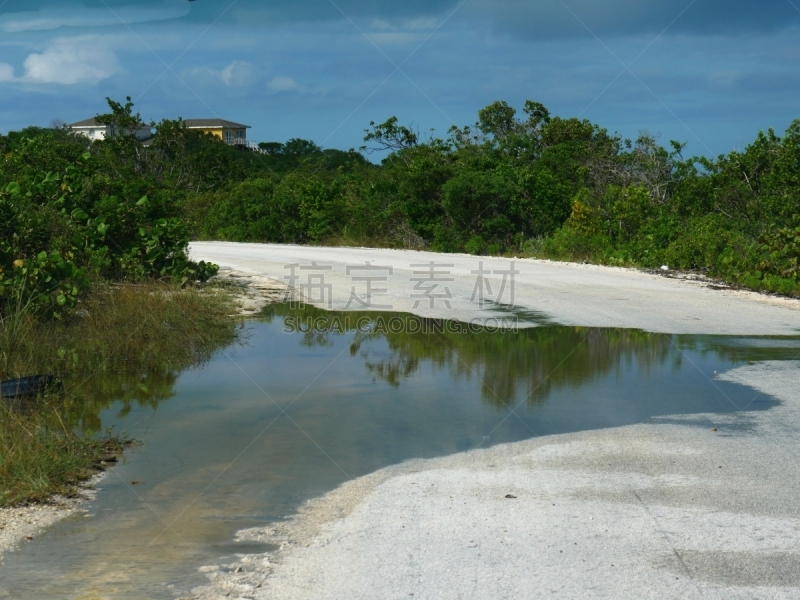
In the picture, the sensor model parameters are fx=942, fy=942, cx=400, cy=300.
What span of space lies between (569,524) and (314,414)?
10.9 ft

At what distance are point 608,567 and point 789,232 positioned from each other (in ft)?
48.6

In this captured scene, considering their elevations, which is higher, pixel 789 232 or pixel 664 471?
pixel 789 232

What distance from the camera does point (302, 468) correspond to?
636cm

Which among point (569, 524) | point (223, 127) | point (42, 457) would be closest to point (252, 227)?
point (42, 457)

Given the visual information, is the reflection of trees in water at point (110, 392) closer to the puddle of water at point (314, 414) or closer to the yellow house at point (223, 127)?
the puddle of water at point (314, 414)

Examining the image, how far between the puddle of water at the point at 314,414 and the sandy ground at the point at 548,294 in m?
1.19

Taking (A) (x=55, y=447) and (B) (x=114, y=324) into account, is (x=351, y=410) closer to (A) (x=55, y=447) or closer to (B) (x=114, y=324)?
(A) (x=55, y=447)

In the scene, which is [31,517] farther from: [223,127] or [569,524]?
[223,127]

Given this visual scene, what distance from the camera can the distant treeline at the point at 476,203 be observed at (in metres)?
15.5

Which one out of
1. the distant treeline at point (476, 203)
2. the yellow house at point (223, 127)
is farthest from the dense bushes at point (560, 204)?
the yellow house at point (223, 127)

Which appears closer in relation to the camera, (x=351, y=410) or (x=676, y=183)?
(x=351, y=410)

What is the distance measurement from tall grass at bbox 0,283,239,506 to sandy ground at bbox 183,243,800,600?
5.67 feet

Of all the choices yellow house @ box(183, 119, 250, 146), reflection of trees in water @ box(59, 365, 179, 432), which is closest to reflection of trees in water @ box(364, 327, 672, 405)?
reflection of trees in water @ box(59, 365, 179, 432)

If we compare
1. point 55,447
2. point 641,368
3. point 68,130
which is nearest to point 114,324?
point 55,447
